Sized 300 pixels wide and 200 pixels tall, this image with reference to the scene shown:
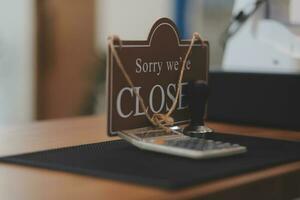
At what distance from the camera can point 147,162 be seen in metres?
0.70

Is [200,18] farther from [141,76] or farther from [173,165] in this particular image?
[173,165]

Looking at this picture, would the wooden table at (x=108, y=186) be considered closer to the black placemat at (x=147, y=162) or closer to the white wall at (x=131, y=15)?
the black placemat at (x=147, y=162)

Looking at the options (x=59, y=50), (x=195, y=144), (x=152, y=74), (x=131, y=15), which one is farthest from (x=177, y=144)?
(x=59, y=50)

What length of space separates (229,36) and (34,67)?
213 centimetres

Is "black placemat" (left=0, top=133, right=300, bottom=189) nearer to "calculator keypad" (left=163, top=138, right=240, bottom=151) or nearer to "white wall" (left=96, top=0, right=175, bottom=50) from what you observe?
"calculator keypad" (left=163, top=138, right=240, bottom=151)

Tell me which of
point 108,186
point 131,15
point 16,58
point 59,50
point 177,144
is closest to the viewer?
point 108,186

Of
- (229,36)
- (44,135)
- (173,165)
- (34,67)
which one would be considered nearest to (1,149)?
(44,135)

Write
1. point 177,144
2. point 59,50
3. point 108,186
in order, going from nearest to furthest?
point 108,186, point 177,144, point 59,50

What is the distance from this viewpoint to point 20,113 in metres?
3.32

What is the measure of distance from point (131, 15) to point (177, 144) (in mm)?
2168

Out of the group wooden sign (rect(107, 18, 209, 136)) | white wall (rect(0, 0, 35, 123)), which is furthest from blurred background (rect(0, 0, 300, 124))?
wooden sign (rect(107, 18, 209, 136))

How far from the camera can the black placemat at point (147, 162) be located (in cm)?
62

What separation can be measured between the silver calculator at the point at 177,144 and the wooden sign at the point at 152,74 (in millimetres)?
19

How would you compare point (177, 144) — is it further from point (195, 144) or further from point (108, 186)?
point (108, 186)
